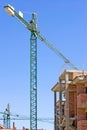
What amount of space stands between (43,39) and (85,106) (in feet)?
127

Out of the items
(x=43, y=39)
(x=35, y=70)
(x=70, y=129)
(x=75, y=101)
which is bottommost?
(x=70, y=129)

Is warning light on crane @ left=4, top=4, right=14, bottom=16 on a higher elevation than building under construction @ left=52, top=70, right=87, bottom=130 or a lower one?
higher

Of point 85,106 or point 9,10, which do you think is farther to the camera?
point 9,10

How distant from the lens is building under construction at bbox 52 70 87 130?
45513 millimetres

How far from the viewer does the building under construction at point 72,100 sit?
1792 inches

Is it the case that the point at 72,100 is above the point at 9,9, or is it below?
below

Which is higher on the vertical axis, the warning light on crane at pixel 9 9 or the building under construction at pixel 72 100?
the warning light on crane at pixel 9 9

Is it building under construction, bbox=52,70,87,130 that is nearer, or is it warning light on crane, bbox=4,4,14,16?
building under construction, bbox=52,70,87,130

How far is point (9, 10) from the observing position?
3044 inches

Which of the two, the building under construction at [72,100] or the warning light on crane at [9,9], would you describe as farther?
the warning light on crane at [9,9]

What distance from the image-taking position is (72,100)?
5069 centimetres

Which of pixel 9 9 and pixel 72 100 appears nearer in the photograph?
pixel 72 100

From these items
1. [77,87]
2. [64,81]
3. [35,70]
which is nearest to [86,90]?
[77,87]

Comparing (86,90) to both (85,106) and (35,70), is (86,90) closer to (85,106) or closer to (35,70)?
(85,106)
